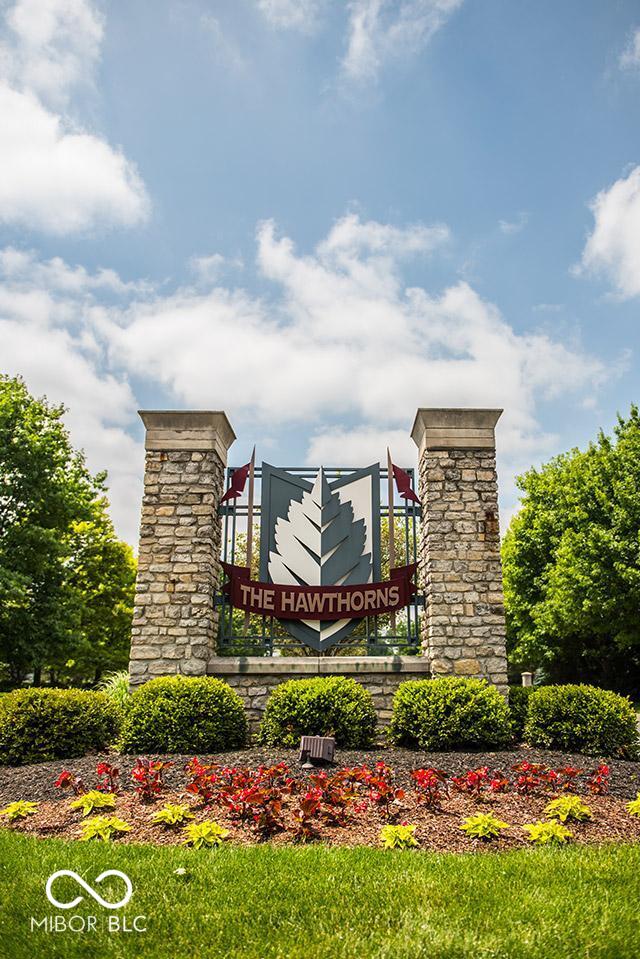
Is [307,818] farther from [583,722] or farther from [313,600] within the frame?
[313,600]

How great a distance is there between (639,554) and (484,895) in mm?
16575

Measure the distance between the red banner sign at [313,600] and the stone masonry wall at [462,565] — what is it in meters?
0.71

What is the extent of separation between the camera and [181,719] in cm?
818

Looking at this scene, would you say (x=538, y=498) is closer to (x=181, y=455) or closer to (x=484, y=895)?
(x=181, y=455)

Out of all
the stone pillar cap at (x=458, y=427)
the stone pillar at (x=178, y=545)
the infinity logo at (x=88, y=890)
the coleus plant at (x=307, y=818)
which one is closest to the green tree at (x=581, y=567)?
the stone pillar cap at (x=458, y=427)

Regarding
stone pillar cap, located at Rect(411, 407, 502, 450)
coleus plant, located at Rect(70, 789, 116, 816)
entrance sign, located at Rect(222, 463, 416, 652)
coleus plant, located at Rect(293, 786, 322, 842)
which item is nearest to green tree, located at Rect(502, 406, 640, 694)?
stone pillar cap, located at Rect(411, 407, 502, 450)

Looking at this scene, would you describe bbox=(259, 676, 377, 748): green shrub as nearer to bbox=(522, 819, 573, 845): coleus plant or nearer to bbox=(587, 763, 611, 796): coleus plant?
bbox=(587, 763, 611, 796): coleus plant

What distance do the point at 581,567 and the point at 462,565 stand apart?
1162 cm

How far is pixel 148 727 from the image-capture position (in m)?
8.12

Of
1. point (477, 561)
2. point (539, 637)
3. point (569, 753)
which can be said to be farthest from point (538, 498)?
point (569, 753)

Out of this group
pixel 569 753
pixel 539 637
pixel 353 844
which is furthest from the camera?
pixel 539 637

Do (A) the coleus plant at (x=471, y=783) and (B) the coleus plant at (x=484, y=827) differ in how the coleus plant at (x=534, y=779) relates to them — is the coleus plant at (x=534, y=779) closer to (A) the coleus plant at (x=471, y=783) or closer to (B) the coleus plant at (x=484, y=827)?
(A) the coleus plant at (x=471, y=783)

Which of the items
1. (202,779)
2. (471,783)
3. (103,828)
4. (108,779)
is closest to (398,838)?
(471,783)

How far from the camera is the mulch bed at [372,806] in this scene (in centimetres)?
498
